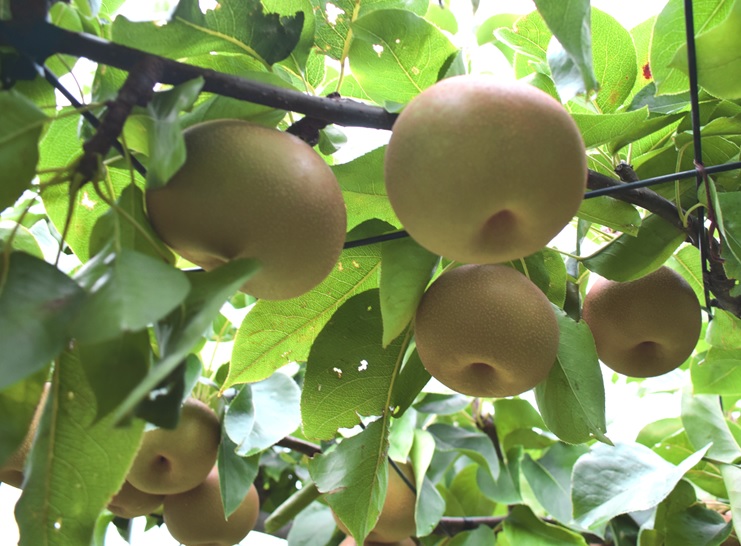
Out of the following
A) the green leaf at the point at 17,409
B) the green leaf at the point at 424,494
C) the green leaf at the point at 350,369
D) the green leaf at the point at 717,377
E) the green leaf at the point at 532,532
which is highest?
the green leaf at the point at 17,409

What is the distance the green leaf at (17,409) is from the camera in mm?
Result: 551

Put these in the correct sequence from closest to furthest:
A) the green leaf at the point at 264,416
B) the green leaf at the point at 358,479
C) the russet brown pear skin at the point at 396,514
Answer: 1. the green leaf at the point at 358,479
2. the green leaf at the point at 264,416
3. the russet brown pear skin at the point at 396,514

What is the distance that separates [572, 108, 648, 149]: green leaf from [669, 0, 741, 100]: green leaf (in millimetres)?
78

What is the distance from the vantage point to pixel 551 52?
30.4 inches

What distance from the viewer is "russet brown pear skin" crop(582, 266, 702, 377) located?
2.90 ft

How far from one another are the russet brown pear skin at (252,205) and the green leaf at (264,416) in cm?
54

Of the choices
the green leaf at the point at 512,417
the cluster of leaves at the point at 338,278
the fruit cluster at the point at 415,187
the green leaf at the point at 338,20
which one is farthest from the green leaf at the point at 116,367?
the green leaf at the point at 512,417

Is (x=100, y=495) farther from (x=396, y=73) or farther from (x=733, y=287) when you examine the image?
(x=733, y=287)

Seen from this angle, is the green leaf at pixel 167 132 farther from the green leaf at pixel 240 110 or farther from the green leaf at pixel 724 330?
the green leaf at pixel 724 330

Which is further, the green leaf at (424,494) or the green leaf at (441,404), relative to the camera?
the green leaf at (441,404)

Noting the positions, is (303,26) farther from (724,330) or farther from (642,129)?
(724,330)

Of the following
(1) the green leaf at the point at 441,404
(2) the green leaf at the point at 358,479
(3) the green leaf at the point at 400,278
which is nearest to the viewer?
(3) the green leaf at the point at 400,278

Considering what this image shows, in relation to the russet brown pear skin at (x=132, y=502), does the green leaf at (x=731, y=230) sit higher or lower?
higher

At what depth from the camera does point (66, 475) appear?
0.59 metres
